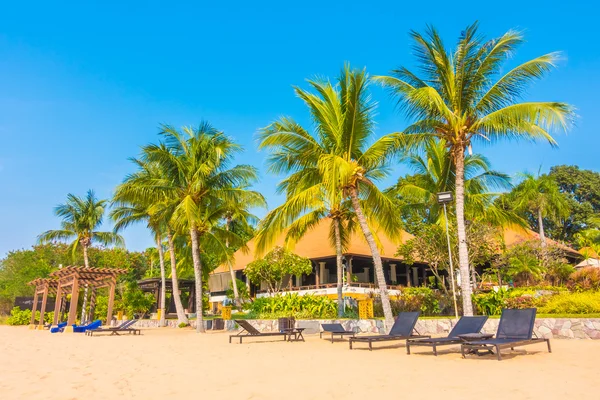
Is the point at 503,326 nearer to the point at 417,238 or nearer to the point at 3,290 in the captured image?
the point at 417,238

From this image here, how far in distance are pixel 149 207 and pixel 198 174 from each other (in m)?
6.23

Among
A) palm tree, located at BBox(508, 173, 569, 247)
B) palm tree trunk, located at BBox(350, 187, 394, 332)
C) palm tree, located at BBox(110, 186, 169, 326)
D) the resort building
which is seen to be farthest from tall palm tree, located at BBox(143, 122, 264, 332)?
palm tree, located at BBox(508, 173, 569, 247)

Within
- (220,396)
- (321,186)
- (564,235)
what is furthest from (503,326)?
(564,235)

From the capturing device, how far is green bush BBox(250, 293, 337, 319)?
17875 mm

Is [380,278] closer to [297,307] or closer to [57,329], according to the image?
[297,307]

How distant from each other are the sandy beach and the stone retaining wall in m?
1.87

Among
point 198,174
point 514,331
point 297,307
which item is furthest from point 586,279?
point 198,174

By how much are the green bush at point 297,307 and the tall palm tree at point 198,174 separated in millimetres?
2803

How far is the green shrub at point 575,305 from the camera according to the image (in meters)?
13.2

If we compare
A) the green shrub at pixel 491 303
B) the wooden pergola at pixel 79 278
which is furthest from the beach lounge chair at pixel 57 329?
the green shrub at pixel 491 303

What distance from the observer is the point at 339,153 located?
14.7 meters

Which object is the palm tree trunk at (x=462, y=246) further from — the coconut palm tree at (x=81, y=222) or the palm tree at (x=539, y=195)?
the coconut palm tree at (x=81, y=222)

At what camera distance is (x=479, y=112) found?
1380cm

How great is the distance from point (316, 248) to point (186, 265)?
9.06 meters
